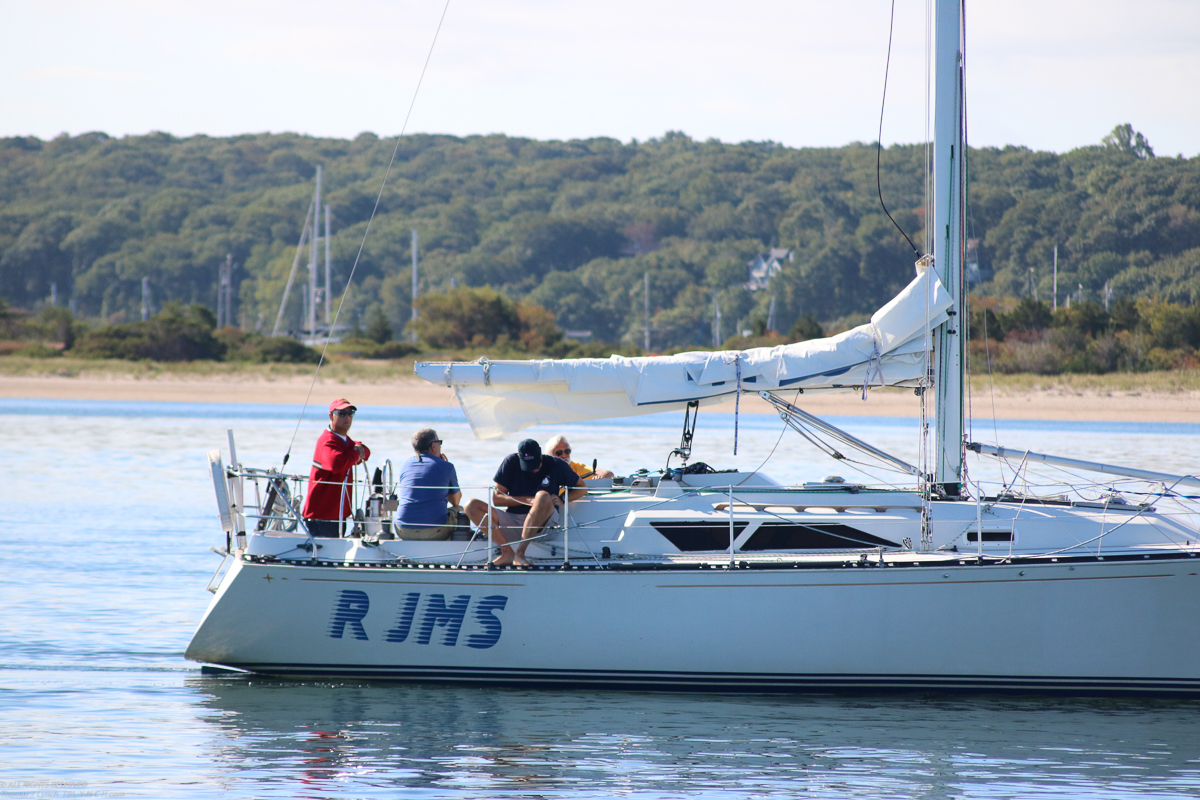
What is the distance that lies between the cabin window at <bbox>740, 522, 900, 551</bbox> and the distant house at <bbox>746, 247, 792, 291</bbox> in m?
67.4

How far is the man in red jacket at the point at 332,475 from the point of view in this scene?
9.38m

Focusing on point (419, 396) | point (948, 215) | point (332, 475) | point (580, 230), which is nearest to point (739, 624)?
point (332, 475)

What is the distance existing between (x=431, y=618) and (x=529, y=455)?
55.4 inches

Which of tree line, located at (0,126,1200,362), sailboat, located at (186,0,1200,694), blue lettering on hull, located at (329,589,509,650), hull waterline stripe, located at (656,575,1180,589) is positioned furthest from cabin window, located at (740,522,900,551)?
tree line, located at (0,126,1200,362)

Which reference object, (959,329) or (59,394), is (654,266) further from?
(959,329)

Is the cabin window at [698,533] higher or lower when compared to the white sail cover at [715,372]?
lower

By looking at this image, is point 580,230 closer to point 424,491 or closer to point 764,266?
point 764,266

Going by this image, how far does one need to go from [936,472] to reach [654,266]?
237 ft

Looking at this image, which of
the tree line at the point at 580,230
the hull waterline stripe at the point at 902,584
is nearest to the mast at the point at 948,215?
the hull waterline stripe at the point at 902,584

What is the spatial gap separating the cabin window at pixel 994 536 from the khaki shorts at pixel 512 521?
3116mm

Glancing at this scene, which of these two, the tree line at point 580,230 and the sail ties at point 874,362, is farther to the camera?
the tree line at point 580,230

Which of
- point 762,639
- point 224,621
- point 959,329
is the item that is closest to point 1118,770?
point 762,639

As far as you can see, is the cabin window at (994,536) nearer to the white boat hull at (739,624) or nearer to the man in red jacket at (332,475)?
the white boat hull at (739,624)

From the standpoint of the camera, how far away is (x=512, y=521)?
9.30 m
